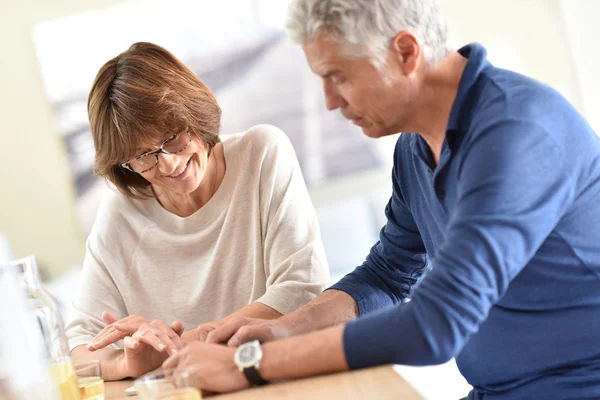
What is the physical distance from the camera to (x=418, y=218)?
1530 mm

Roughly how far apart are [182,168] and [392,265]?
1.89ft

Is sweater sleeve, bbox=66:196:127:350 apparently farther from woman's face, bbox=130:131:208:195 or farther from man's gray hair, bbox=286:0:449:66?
man's gray hair, bbox=286:0:449:66

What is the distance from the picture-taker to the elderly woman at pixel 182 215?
6.00 ft

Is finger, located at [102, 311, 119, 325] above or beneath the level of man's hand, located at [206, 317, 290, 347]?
beneath

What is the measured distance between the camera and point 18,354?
1027 millimetres

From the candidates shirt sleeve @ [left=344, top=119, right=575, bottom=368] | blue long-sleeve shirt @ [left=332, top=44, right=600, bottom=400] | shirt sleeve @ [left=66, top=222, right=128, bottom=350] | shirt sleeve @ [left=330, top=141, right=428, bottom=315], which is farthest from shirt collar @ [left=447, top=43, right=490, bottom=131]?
shirt sleeve @ [left=66, top=222, right=128, bottom=350]

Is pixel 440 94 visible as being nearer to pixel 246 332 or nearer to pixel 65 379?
pixel 246 332

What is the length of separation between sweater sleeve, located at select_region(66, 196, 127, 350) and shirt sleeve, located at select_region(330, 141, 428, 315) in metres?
0.67

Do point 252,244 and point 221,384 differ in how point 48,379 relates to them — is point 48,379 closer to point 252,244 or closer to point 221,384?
point 221,384

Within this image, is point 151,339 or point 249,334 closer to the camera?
point 249,334

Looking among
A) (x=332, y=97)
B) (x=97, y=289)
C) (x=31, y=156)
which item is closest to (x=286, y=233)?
(x=97, y=289)

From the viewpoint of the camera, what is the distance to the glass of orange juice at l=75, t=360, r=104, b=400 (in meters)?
1.30

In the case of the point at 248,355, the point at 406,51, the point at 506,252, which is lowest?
the point at 248,355

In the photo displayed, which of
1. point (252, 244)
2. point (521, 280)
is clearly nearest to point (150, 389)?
point (521, 280)
